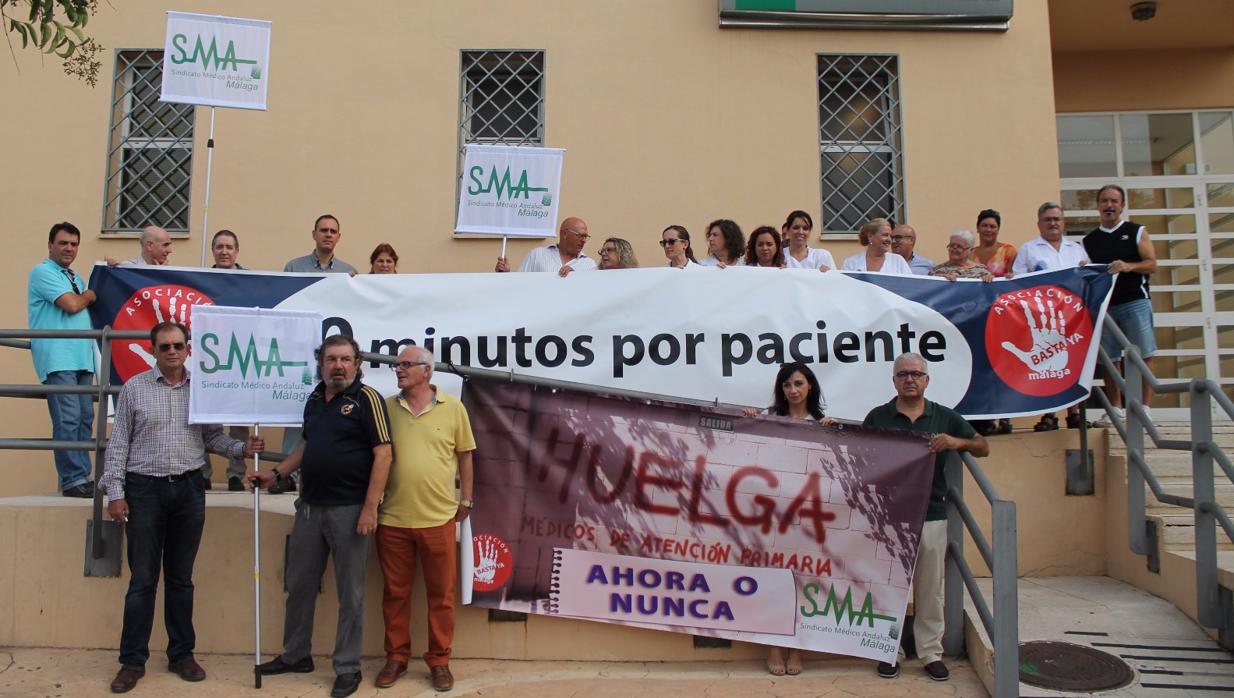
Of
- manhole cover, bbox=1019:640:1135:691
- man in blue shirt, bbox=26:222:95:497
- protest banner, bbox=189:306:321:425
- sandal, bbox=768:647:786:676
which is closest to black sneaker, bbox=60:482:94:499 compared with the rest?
man in blue shirt, bbox=26:222:95:497

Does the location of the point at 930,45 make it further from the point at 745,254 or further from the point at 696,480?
the point at 696,480

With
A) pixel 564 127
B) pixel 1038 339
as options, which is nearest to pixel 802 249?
pixel 1038 339

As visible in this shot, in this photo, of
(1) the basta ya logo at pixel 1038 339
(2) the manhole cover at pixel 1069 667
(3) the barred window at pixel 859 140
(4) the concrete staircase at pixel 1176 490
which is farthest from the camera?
(3) the barred window at pixel 859 140

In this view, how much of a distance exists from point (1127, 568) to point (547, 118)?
19.3 ft

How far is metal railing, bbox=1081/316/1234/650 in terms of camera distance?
16.8 ft

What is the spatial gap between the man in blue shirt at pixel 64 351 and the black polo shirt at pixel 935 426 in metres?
4.88

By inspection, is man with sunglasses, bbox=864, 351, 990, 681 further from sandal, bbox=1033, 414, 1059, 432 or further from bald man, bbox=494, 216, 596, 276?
bald man, bbox=494, 216, 596, 276

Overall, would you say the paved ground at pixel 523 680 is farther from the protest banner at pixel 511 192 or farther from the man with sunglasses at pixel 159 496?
the protest banner at pixel 511 192

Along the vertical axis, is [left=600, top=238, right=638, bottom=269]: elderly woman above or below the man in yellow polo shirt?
above

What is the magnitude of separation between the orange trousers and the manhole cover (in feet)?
9.91

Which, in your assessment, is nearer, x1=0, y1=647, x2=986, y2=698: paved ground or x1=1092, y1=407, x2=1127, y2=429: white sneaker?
x1=0, y1=647, x2=986, y2=698: paved ground

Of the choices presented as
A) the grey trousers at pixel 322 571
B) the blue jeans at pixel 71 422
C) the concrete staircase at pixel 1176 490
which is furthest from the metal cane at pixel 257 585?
the concrete staircase at pixel 1176 490

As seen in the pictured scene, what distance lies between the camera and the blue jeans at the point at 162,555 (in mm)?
4918

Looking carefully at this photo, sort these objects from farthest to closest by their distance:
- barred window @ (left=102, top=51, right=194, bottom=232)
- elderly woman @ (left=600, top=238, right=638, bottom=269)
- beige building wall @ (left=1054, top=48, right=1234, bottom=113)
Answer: beige building wall @ (left=1054, top=48, right=1234, bottom=113) → barred window @ (left=102, top=51, right=194, bottom=232) → elderly woman @ (left=600, top=238, right=638, bottom=269)
